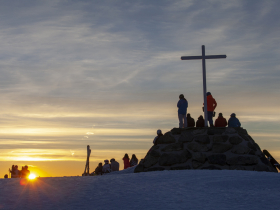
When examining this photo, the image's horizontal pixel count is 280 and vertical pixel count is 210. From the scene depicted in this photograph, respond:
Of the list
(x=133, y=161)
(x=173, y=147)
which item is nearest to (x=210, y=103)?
(x=173, y=147)

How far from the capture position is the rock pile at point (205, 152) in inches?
475

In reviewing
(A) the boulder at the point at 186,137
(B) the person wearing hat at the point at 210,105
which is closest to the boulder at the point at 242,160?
(A) the boulder at the point at 186,137

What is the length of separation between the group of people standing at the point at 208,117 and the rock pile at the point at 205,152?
71cm

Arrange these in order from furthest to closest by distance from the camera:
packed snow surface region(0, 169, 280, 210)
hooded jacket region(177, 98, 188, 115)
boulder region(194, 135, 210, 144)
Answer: hooded jacket region(177, 98, 188, 115) → boulder region(194, 135, 210, 144) → packed snow surface region(0, 169, 280, 210)

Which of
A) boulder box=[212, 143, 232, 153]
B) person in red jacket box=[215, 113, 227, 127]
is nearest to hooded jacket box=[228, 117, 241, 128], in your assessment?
person in red jacket box=[215, 113, 227, 127]

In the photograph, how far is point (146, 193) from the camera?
6.23 meters

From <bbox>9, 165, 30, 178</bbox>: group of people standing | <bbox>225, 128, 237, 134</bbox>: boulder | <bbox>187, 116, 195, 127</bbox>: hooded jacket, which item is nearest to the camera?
<bbox>225, 128, 237, 134</bbox>: boulder

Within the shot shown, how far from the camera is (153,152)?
12766mm

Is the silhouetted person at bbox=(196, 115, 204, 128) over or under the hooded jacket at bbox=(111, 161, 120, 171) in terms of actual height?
over

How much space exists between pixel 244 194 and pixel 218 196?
570 millimetres

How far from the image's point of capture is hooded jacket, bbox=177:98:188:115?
13234 mm

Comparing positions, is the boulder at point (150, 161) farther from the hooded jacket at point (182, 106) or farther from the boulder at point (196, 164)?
the hooded jacket at point (182, 106)

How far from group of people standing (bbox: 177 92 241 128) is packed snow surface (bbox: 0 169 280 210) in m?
5.52

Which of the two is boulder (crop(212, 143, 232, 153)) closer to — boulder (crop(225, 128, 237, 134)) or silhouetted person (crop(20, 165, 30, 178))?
boulder (crop(225, 128, 237, 134))
